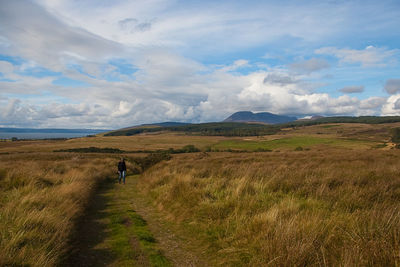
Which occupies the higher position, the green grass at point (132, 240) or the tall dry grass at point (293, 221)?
the tall dry grass at point (293, 221)

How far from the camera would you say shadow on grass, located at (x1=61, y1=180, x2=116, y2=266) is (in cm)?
556

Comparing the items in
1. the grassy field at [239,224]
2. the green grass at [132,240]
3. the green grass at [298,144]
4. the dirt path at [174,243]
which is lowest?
the green grass at [298,144]

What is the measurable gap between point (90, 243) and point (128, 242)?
1040 millimetres

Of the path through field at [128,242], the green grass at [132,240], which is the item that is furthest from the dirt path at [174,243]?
the green grass at [132,240]

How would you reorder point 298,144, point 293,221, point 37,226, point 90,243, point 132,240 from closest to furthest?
point 293,221 → point 37,226 → point 90,243 → point 132,240 → point 298,144

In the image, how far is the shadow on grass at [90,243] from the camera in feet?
18.2

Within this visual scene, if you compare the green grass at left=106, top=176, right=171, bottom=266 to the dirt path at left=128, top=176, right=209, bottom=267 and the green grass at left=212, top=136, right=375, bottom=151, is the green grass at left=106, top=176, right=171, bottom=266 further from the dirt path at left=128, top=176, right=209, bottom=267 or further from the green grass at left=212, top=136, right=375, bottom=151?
the green grass at left=212, top=136, right=375, bottom=151

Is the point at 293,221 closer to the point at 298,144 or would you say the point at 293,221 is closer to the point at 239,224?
the point at 239,224

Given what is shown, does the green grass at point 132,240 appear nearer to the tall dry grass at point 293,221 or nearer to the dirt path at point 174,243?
the dirt path at point 174,243

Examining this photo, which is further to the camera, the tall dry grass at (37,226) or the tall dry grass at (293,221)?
the tall dry grass at (37,226)

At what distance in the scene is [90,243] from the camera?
6.57 m

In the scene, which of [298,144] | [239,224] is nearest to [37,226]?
[239,224]

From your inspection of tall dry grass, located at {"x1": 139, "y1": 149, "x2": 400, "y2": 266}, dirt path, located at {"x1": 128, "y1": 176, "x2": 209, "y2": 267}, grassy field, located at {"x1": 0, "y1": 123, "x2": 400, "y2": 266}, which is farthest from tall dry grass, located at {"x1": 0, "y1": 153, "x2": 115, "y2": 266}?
tall dry grass, located at {"x1": 139, "y1": 149, "x2": 400, "y2": 266}

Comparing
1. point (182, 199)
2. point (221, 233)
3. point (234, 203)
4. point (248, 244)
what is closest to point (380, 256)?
point (248, 244)
